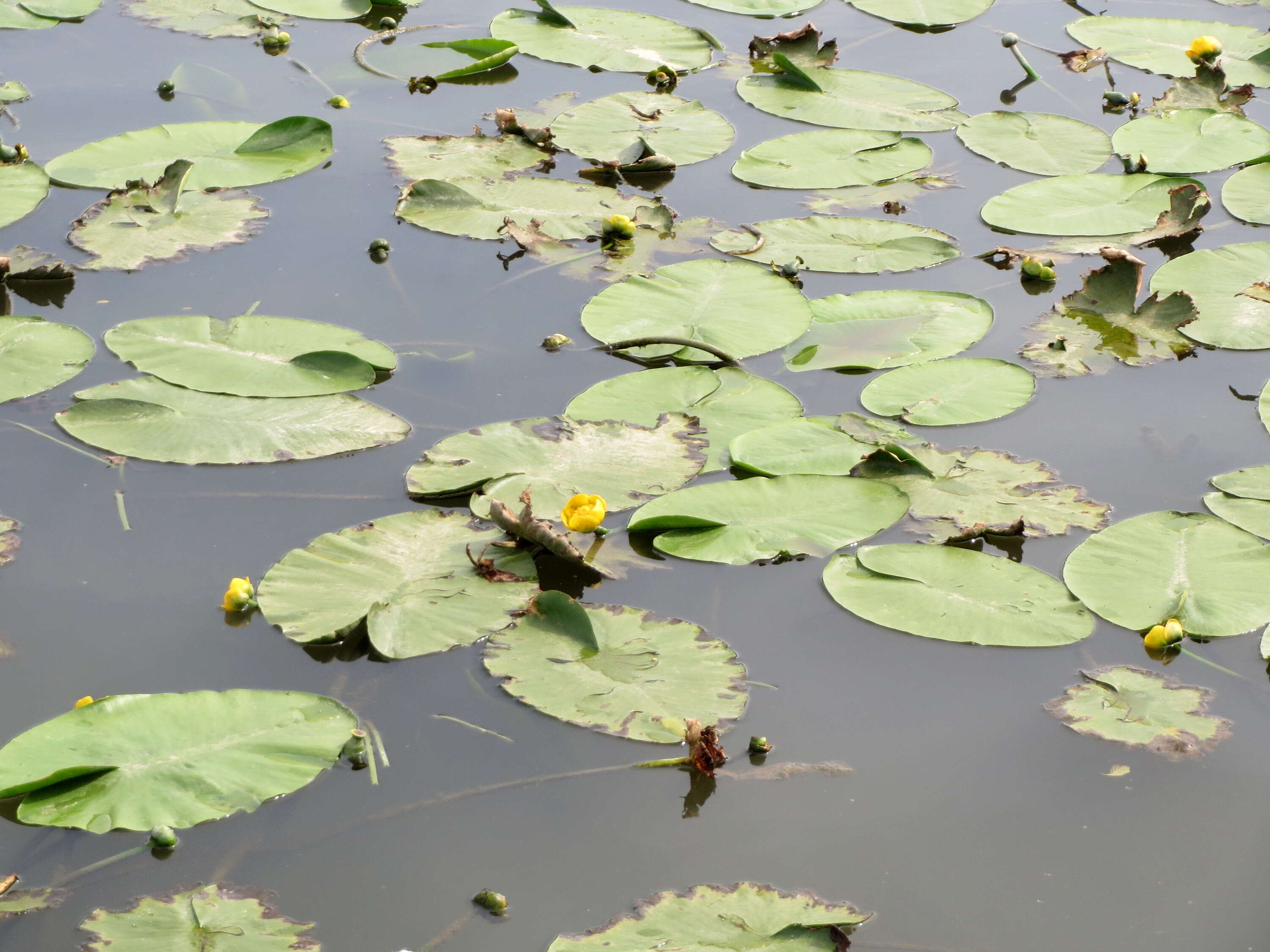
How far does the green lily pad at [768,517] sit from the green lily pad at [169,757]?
2.51 feet

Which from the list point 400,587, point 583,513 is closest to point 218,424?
point 400,587

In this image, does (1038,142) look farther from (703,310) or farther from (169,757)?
(169,757)

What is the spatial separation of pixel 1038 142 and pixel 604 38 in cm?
179

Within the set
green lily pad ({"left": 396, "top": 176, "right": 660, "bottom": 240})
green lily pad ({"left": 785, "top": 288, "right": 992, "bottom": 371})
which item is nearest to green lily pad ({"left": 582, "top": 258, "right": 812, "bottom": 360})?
green lily pad ({"left": 785, "top": 288, "right": 992, "bottom": 371})

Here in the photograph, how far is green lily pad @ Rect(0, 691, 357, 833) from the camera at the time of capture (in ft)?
5.88

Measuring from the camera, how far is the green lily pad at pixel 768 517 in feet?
7.82

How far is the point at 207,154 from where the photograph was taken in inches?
151

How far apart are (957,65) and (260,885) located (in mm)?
4182

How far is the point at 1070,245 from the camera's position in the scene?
3.59 m

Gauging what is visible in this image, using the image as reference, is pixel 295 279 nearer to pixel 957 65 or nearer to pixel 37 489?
pixel 37 489

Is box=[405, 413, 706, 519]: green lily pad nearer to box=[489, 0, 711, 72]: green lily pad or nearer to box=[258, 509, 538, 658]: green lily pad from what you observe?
box=[258, 509, 538, 658]: green lily pad

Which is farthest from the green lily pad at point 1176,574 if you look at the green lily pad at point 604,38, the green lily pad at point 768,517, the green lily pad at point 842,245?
the green lily pad at point 604,38

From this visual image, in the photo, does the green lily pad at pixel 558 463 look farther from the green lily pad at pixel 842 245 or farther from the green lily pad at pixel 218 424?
the green lily pad at pixel 842 245

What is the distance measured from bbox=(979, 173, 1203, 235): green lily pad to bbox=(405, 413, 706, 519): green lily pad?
5.30 feet
